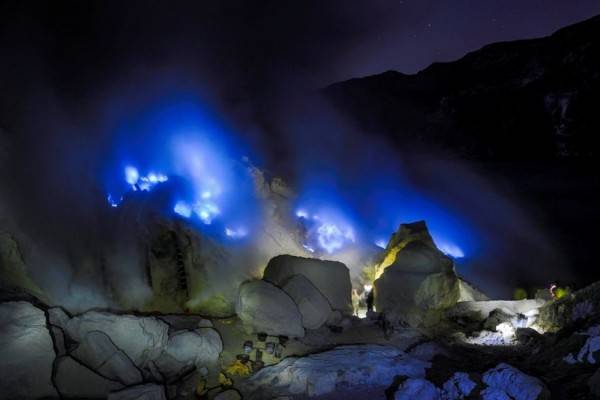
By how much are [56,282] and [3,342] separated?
13.2 feet

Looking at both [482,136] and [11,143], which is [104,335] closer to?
[11,143]

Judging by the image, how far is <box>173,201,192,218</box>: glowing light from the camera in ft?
54.2

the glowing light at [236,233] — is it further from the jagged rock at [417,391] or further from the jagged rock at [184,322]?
the jagged rock at [417,391]

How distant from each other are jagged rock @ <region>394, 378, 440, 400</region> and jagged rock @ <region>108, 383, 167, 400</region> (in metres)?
4.22

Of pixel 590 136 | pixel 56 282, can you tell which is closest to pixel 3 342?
pixel 56 282

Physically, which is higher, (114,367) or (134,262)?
(134,262)

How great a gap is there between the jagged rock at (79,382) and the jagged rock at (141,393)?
545 mm

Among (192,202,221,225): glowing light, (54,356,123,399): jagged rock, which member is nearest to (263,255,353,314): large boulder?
(192,202,221,225): glowing light

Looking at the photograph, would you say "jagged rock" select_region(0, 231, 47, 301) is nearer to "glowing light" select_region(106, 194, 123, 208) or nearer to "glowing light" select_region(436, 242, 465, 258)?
"glowing light" select_region(106, 194, 123, 208)

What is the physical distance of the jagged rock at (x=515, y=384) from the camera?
624 cm

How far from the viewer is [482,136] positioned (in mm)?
62062

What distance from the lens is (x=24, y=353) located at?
6992 millimetres

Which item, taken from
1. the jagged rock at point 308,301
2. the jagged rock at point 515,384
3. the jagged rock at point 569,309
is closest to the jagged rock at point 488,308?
the jagged rock at point 569,309

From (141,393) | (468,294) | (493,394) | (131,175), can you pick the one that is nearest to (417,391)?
(493,394)
